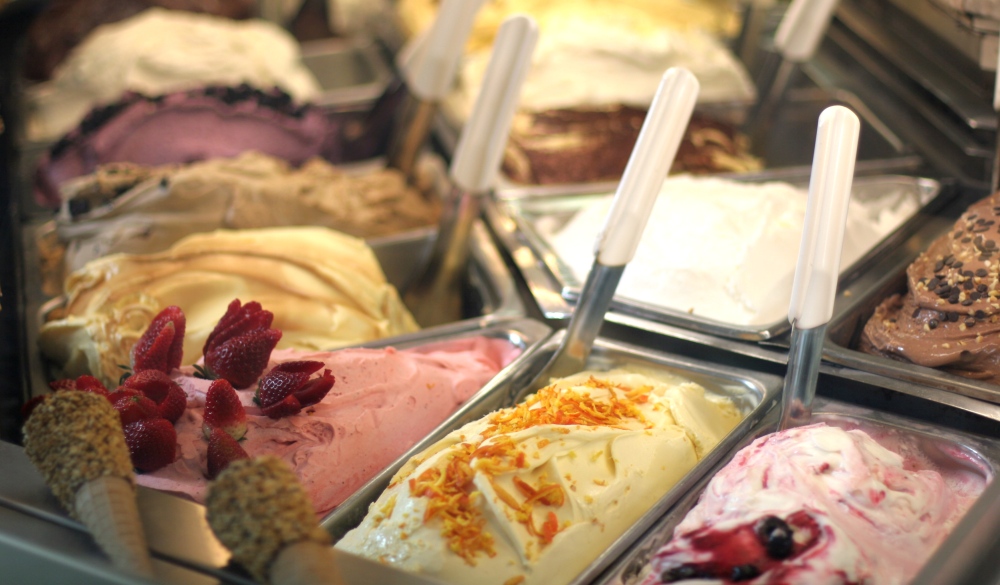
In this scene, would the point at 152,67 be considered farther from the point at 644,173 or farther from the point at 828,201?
the point at 828,201

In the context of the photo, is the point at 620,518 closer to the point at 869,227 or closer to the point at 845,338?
the point at 845,338

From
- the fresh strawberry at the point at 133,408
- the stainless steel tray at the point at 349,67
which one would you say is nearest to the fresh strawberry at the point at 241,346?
the fresh strawberry at the point at 133,408

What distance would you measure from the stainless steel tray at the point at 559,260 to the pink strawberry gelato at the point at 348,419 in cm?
23

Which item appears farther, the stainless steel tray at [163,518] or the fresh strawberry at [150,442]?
the fresh strawberry at [150,442]

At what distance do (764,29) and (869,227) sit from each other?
1256mm

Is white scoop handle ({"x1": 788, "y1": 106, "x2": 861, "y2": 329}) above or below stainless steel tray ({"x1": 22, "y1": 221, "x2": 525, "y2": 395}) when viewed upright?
above

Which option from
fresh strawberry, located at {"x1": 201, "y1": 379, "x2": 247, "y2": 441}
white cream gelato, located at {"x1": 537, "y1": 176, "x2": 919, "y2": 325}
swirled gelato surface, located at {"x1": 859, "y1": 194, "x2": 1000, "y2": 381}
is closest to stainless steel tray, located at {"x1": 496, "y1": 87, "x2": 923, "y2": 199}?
white cream gelato, located at {"x1": 537, "y1": 176, "x2": 919, "y2": 325}

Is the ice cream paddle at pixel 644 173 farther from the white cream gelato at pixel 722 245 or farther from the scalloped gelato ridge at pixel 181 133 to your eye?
the scalloped gelato ridge at pixel 181 133

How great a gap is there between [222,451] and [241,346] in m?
0.18

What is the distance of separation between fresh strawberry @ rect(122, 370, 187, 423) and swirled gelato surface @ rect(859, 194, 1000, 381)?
3.64ft

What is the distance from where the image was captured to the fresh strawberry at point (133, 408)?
1.10 meters

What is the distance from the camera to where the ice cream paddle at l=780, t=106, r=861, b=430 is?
3.47 ft

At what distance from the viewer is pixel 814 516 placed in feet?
3.10

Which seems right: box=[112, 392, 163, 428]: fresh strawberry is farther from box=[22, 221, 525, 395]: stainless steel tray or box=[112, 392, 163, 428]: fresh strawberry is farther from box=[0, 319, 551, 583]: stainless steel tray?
box=[22, 221, 525, 395]: stainless steel tray
